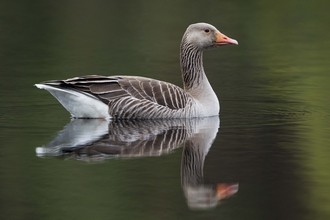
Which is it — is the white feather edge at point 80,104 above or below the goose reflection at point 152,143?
above

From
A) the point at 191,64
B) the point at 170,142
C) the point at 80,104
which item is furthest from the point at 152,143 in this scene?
the point at 191,64

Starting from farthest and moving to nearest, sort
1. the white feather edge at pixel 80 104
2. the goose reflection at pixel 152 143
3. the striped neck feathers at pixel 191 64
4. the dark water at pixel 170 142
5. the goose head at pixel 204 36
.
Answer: the striped neck feathers at pixel 191 64
the goose head at pixel 204 36
the white feather edge at pixel 80 104
the goose reflection at pixel 152 143
the dark water at pixel 170 142

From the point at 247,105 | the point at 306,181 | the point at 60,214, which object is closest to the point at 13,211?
the point at 60,214

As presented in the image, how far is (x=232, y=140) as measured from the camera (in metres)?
11.2

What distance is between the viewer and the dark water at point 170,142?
7.97m

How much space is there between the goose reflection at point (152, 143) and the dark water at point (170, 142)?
0.02 meters

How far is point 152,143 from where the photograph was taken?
1096 centimetres

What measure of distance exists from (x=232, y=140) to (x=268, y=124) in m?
1.55

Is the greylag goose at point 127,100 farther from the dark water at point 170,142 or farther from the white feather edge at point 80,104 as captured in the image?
the dark water at point 170,142

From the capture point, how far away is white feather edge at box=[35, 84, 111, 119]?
12.8 m

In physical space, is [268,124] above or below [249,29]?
below

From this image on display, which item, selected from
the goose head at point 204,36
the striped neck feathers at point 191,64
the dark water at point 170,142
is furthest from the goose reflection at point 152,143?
the goose head at point 204,36

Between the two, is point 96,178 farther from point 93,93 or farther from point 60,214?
point 93,93

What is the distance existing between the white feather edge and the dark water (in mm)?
376
